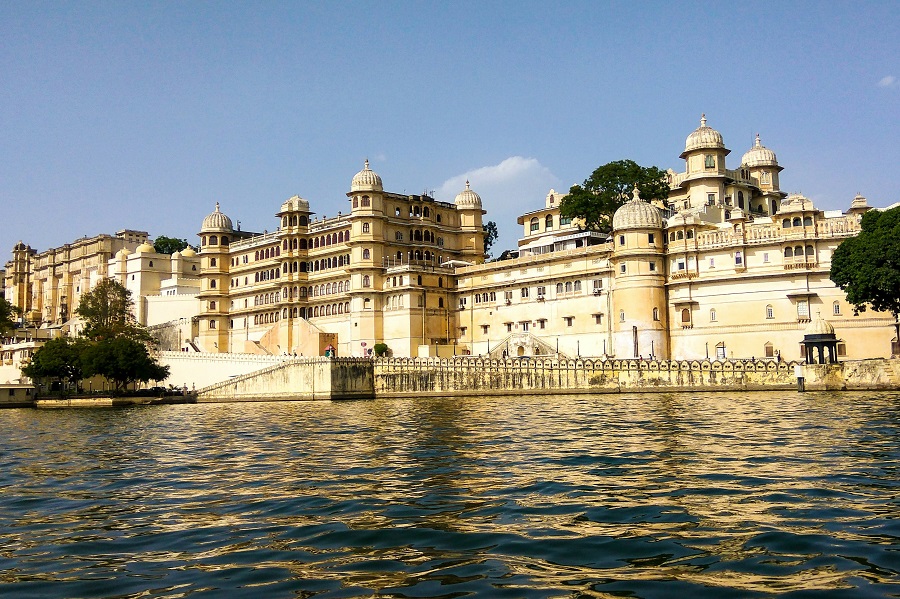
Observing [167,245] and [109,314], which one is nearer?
[109,314]

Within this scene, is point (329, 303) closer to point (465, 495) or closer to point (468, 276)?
point (468, 276)

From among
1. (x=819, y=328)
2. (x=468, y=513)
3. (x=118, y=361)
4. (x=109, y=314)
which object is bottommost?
(x=468, y=513)

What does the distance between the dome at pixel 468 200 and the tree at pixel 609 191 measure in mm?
9911

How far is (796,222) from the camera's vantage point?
59344 mm

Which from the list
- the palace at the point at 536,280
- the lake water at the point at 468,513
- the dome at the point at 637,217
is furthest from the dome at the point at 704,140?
the lake water at the point at 468,513

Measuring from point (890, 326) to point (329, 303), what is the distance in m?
45.6

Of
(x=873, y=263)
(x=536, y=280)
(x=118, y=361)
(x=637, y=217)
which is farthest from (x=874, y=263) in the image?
(x=118, y=361)

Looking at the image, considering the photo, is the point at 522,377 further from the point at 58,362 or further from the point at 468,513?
the point at 468,513

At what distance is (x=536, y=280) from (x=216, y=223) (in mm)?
38326

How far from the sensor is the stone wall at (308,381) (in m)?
58.1

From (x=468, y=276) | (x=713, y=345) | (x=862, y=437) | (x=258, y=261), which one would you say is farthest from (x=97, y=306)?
(x=862, y=437)

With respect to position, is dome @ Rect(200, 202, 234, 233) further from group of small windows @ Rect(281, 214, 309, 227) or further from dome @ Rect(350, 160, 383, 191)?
dome @ Rect(350, 160, 383, 191)

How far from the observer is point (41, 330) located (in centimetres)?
10069

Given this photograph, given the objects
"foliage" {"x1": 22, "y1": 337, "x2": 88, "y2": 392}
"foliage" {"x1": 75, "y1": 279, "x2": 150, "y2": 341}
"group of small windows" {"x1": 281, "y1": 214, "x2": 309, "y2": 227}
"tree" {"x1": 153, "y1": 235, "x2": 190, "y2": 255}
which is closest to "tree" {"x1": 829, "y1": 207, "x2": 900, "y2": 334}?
"group of small windows" {"x1": 281, "y1": 214, "x2": 309, "y2": 227}
